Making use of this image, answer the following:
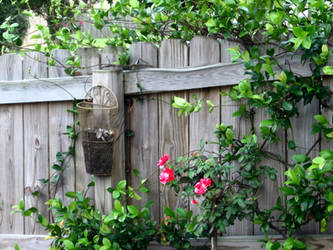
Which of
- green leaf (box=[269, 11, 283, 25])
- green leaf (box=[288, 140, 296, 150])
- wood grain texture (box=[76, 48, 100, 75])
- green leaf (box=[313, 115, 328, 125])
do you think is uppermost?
green leaf (box=[269, 11, 283, 25])

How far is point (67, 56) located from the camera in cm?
263

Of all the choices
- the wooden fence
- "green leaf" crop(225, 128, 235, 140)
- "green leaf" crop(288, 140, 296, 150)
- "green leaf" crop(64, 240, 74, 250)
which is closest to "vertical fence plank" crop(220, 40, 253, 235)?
the wooden fence

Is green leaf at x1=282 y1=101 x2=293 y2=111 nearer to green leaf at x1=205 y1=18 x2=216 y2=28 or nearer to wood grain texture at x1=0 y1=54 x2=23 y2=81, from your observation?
green leaf at x1=205 y1=18 x2=216 y2=28

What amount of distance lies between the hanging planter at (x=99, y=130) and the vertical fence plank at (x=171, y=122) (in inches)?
10.4

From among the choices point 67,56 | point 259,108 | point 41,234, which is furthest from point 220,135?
point 41,234

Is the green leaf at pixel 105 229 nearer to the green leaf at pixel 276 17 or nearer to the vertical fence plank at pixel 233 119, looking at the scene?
the vertical fence plank at pixel 233 119

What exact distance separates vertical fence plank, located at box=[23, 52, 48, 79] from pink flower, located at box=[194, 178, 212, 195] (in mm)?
1225

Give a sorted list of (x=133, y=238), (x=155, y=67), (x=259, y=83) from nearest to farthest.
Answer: (x=259, y=83) < (x=133, y=238) < (x=155, y=67)

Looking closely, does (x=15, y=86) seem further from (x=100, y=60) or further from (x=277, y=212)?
(x=277, y=212)

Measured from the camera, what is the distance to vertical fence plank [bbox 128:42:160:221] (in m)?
2.45

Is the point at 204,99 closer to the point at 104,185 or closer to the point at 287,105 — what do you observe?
the point at 287,105

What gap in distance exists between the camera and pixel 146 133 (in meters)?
2.46

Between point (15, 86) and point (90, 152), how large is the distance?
74cm

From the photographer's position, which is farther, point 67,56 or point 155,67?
point 67,56
